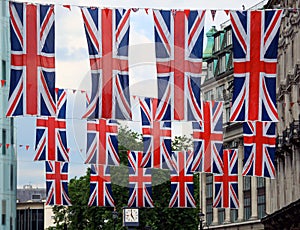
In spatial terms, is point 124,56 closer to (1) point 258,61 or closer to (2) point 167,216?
(1) point 258,61

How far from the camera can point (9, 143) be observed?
195ft

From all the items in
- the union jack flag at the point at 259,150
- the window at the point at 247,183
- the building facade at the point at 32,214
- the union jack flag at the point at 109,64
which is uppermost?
the union jack flag at the point at 109,64

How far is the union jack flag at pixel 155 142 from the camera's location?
5516cm

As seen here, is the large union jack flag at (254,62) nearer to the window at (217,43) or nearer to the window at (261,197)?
the window at (261,197)

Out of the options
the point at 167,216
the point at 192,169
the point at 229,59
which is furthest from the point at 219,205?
the point at 229,59

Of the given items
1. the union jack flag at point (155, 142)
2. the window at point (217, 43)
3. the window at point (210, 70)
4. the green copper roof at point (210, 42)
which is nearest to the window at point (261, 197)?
the window at point (210, 70)

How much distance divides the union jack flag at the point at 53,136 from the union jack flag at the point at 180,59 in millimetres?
12125

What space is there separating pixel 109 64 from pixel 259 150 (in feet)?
47.5

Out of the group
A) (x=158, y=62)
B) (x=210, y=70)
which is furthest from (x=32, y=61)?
(x=210, y=70)

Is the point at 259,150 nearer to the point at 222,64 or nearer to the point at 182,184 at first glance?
the point at 182,184

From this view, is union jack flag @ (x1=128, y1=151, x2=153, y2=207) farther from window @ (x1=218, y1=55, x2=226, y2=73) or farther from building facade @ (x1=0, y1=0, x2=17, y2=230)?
window @ (x1=218, y1=55, x2=226, y2=73)

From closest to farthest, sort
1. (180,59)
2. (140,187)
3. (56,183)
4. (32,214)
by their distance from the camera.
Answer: (180,59) < (56,183) < (140,187) < (32,214)

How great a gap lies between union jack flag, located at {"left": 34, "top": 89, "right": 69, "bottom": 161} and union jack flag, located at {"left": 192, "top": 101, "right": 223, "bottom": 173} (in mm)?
6448

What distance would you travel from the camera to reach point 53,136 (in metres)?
51.9
